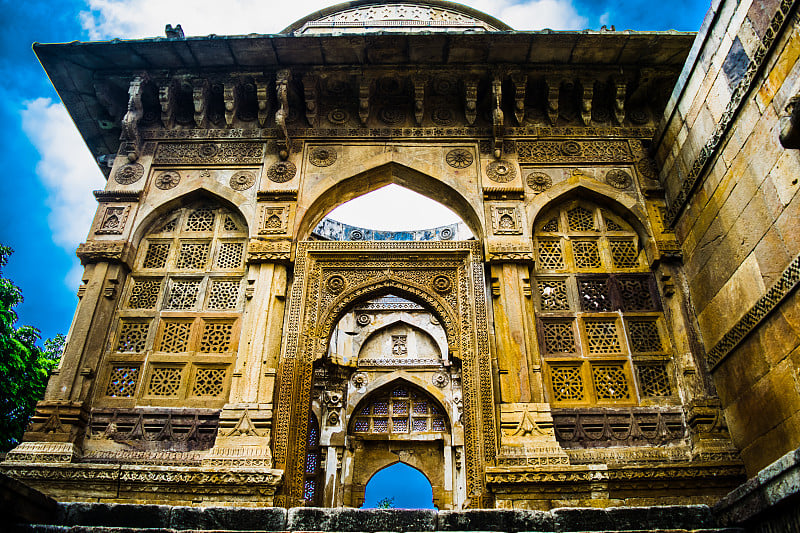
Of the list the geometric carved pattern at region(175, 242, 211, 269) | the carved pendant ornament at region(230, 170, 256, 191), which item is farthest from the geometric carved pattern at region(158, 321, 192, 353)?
the carved pendant ornament at region(230, 170, 256, 191)

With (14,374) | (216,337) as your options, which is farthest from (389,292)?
(14,374)

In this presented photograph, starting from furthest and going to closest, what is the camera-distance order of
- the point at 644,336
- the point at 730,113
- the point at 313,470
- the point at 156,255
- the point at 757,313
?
the point at 313,470 → the point at 156,255 → the point at 644,336 → the point at 730,113 → the point at 757,313

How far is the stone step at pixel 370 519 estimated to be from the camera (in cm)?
344

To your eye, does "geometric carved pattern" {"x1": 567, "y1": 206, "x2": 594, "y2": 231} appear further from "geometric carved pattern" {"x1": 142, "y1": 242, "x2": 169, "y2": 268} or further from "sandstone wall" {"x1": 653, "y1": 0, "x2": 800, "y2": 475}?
"geometric carved pattern" {"x1": 142, "y1": 242, "x2": 169, "y2": 268}

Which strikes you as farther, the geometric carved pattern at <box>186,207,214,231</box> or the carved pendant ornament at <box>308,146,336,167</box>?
the carved pendant ornament at <box>308,146,336,167</box>

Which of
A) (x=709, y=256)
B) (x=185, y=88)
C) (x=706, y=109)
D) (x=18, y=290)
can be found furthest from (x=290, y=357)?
(x=18, y=290)

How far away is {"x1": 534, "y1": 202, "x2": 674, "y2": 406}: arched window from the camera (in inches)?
248

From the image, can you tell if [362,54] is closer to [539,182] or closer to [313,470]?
[539,182]

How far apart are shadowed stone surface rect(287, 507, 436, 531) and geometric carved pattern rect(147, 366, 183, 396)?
3426 millimetres

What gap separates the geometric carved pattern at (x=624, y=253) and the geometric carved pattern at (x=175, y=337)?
5298 millimetres

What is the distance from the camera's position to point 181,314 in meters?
6.78

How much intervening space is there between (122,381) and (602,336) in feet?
18.2

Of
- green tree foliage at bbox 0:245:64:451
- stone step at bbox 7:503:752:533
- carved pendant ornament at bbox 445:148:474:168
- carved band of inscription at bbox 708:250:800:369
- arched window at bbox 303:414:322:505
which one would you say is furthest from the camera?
green tree foliage at bbox 0:245:64:451

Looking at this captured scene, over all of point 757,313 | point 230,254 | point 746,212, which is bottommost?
point 757,313
